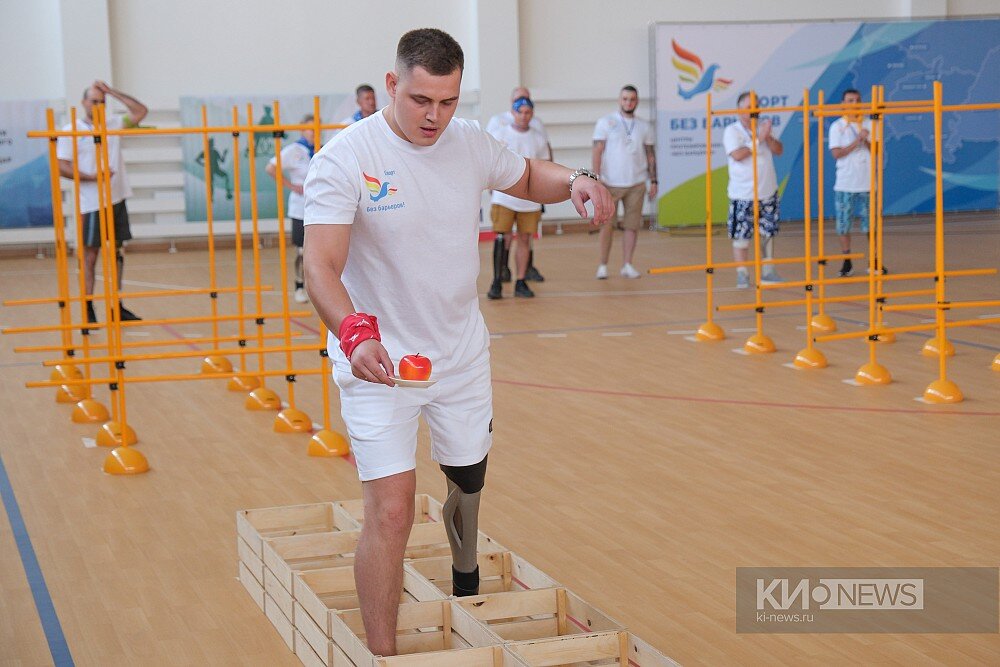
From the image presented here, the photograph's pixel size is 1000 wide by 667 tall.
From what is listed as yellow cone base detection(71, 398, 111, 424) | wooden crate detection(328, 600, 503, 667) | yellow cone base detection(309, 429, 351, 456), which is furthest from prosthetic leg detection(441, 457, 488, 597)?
yellow cone base detection(71, 398, 111, 424)

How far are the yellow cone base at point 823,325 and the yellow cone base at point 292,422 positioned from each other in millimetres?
4007

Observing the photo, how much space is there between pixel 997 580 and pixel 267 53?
1376cm

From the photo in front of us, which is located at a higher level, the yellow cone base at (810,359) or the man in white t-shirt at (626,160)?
the man in white t-shirt at (626,160)

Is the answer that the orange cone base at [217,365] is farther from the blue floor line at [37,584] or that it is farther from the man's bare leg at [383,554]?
the man's bare leg at [383,554]

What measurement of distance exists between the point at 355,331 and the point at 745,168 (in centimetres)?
780

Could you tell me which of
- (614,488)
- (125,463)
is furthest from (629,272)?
(125,463)

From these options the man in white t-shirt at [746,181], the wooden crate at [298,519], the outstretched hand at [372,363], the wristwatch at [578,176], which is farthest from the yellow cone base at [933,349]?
the outstretched hand at [372,363]

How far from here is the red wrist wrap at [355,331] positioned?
8.45 feet

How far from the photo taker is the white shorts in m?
2.99

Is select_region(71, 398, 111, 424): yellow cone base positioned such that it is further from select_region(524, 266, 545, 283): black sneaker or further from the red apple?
select_region(524, 266, 545, 283): black sneaker

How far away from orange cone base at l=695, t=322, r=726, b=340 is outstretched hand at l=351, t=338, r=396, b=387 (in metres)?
6.33

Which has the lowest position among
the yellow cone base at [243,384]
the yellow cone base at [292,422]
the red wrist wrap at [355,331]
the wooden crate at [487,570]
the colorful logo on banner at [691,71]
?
the wooden crate at [487,570]

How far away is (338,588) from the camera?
364 centimetres

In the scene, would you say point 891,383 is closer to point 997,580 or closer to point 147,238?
point 997,580
